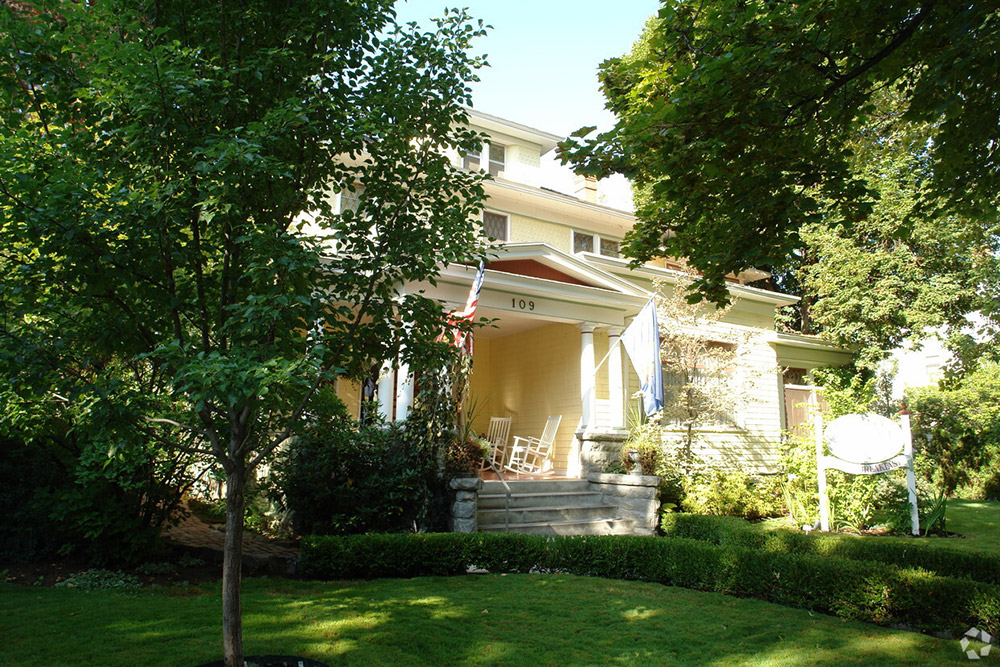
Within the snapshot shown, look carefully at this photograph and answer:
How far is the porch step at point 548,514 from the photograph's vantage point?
1025 cm

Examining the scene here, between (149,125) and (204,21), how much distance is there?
0.82 m

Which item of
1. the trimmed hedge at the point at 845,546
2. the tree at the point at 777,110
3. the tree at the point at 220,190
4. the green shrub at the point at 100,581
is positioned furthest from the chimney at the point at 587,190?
the green shrub at the point at 100,581

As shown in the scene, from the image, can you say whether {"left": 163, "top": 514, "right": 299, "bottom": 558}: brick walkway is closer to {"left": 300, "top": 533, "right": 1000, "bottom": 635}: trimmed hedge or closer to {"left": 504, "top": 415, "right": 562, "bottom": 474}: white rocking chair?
{"left": 300, "top": 533, "right": 1000, "bottom": 635}: trimmed hedge

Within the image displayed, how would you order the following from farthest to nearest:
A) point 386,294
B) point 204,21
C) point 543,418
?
point 543,418 → point 386,294 → point 204,21

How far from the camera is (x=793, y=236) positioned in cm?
606

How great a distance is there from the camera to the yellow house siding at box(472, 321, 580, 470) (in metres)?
14.7

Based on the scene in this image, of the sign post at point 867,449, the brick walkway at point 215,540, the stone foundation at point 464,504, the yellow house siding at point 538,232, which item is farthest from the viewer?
the yellow house siding at point 538,232

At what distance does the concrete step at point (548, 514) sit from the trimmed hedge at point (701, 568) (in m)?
1.64

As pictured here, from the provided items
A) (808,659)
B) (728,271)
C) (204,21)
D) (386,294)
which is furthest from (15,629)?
(728,271)

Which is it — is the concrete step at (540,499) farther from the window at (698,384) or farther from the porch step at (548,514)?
the window at (698,384)

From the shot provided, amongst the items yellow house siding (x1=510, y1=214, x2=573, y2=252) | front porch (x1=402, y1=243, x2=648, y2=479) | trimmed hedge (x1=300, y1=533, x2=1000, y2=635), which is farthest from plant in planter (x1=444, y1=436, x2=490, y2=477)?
yellow house siding (x1=510, y1=214, x2=573, y2=252)

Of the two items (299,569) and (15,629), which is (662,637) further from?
(15,629)

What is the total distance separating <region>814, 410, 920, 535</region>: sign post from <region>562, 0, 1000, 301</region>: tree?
16.1 ft

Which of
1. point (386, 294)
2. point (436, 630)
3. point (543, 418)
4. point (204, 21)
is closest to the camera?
point (204, 21)
